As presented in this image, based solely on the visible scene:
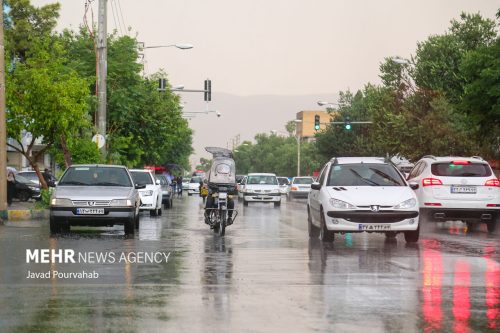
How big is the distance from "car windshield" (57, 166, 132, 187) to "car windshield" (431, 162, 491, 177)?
7540mm

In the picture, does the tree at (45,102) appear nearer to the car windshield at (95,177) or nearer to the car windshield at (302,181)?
the car windshield at (95,177)

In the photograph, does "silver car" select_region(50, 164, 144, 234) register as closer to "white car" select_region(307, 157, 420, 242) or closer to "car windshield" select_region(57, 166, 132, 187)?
"car windshield" select_region(57, 166, 132, 187)

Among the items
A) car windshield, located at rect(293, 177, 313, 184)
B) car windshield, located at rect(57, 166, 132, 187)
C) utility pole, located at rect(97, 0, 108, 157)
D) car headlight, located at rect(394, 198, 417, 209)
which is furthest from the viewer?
car windshield, located at rect(293, 177, 313, 184)

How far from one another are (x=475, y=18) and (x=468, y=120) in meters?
23.2

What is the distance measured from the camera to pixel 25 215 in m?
28.6

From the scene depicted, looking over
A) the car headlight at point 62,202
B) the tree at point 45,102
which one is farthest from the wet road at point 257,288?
the tree at point 45,102

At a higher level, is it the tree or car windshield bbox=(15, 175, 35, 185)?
the tree

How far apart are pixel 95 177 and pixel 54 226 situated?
73.3 inches

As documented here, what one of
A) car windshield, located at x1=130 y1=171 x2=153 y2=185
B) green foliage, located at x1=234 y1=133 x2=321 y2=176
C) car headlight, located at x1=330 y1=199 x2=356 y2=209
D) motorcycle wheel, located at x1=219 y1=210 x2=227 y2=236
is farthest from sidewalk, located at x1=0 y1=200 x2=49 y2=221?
green foliage, located at x1=234 y1=133 x2=321 y2=176

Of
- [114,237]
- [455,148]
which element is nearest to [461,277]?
[114,237]

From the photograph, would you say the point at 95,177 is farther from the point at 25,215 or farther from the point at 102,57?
the point at 102,57

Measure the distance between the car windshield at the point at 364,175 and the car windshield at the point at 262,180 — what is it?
29.7 metres

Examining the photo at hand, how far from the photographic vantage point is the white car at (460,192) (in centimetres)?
2214

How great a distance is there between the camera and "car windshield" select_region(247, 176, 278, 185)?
1919 inches
